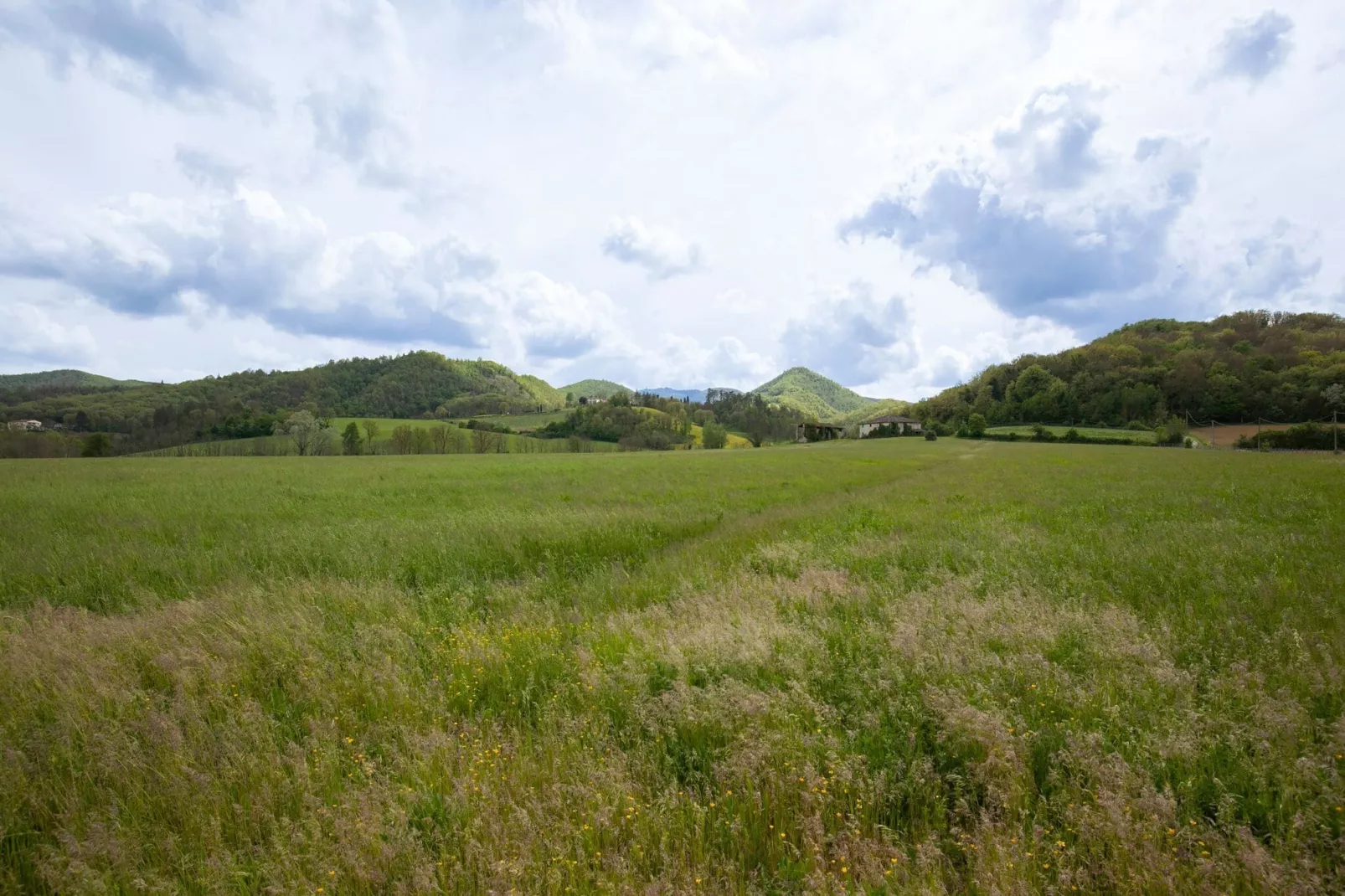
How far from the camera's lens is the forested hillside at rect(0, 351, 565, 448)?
332 ft

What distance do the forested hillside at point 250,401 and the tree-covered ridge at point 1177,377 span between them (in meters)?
142

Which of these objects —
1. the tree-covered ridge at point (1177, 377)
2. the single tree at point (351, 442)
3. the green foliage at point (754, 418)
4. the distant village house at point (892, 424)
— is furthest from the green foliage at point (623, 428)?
the tree-covered ridge at point (1177, 377)

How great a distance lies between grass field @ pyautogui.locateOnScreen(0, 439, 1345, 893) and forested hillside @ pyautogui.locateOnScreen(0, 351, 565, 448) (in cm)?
11475

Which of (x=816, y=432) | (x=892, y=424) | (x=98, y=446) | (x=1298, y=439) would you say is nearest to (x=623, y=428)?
(x=816, y=432)

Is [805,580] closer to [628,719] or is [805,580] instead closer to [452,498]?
[628,719]

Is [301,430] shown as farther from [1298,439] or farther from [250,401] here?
[1298,439]

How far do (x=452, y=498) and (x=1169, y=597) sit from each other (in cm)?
2134

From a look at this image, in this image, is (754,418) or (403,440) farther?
(754,418)

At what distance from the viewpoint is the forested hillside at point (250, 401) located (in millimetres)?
101312

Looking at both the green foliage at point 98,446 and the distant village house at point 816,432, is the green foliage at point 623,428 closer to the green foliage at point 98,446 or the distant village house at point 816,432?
the distant village house at point 816,432

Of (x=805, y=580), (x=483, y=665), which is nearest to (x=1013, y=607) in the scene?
(x=805, y=580)

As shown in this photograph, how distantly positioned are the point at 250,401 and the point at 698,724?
165882mm

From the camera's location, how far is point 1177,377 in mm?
104812

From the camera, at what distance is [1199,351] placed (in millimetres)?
110188
